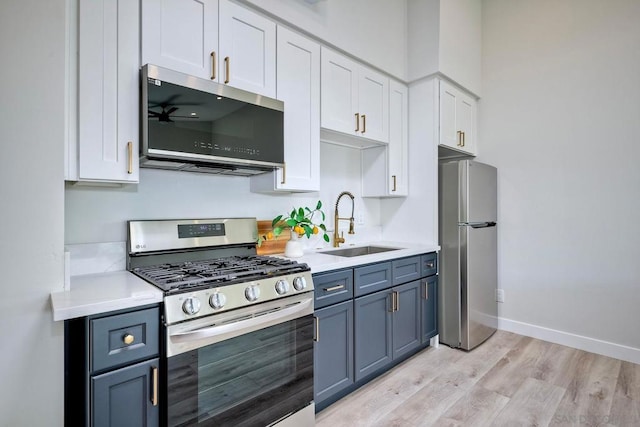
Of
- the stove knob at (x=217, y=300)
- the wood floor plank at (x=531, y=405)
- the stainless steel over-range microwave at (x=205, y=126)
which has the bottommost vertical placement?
the wood floor plank at (x=531, y=405)

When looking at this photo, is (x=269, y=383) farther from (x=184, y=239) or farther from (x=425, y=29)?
(x=425, y=29)

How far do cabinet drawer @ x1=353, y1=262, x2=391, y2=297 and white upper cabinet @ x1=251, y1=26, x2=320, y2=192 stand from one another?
63 centimetres

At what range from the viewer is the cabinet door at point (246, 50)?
1.77 m

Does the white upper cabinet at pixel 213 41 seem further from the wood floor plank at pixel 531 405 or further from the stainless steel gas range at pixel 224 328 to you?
the wood floor plank at pixel 531 405

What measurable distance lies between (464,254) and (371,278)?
103 centimetres

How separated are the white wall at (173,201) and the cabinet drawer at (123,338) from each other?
648 millimetres

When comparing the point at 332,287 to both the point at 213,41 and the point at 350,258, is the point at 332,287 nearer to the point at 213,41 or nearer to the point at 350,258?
the point at 350,258

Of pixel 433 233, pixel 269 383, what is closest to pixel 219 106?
pixel 269 383

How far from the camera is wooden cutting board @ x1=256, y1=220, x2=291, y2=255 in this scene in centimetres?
226

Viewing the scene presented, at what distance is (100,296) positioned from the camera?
47.7 inches

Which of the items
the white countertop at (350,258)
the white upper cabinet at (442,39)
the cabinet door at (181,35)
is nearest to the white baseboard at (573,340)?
the white countertop at (350,258)

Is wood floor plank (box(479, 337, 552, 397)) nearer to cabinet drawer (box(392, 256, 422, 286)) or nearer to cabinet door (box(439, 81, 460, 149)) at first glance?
cabinet drawer (box(392, 256, 422, 286))

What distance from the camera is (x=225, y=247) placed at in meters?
2.04

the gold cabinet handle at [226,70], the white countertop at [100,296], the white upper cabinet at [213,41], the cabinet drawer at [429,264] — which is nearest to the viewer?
the white countertop at [100,296]
